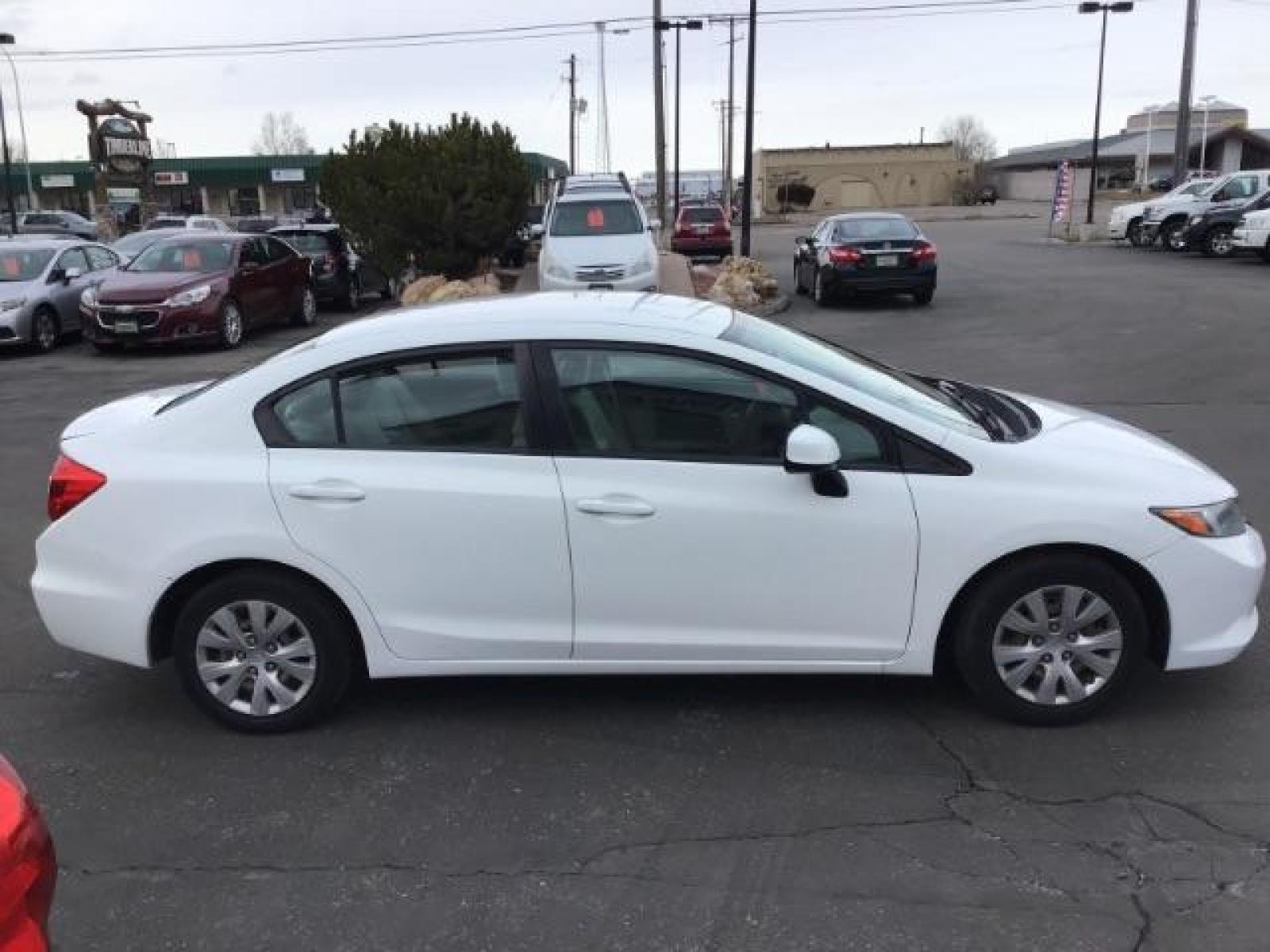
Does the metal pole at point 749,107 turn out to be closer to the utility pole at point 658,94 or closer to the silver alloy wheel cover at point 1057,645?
the utility pole at point 658,94

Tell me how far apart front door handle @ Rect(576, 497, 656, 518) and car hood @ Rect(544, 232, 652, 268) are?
13.3 m

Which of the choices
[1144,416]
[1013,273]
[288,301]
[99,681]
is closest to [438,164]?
[288,301]

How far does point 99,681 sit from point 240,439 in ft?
4.71

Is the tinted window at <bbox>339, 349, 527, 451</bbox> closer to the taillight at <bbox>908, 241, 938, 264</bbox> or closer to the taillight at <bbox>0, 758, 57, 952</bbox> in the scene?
the taillight at <bbox>0, 758, 57, 952</bbox>

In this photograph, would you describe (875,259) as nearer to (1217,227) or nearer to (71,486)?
(1217,227)

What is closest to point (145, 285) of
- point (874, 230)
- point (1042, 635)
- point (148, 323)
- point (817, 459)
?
point (148, 323)

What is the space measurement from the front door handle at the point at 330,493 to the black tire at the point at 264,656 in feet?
1.04

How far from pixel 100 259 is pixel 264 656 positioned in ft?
54.1

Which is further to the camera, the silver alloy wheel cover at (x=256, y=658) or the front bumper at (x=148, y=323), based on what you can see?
the front bumper at (x=148, y=323)

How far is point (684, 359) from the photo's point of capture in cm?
407

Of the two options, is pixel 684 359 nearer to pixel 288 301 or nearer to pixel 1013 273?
pixel 288 301

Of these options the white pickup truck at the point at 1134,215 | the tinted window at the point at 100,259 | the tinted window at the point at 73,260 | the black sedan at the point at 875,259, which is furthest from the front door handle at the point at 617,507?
the white pickup truck at the point at 1134,215

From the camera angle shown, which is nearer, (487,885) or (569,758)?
(487,885)

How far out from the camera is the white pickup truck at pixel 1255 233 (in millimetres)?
24141
